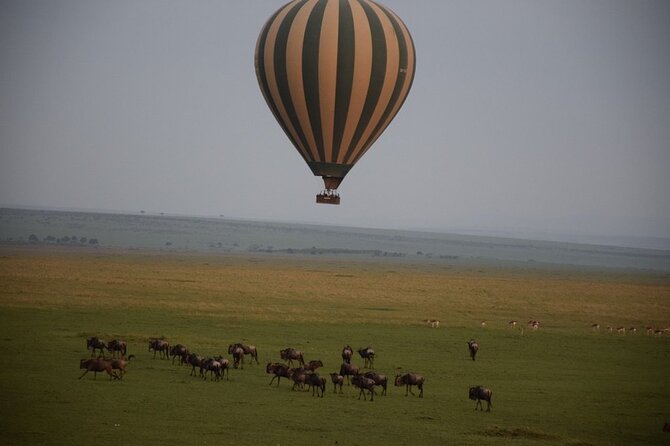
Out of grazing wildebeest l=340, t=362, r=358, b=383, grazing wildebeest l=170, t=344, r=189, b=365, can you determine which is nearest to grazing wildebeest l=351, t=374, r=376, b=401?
grazing wildebeest l=340, t=362, r=358, b=383

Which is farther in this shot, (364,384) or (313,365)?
(313,365)

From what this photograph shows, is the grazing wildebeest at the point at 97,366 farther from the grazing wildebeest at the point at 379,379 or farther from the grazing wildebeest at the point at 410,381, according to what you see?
the grazing wildebeest at the point at 410,381

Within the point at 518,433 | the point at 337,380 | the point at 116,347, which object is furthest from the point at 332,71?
the point at 518,433

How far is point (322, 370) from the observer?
2970 centimetres

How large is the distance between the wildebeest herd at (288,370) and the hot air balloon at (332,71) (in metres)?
5.47

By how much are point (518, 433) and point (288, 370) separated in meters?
7.05

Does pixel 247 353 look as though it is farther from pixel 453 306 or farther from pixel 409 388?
pixel 453 306

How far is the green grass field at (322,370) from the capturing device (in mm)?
22188

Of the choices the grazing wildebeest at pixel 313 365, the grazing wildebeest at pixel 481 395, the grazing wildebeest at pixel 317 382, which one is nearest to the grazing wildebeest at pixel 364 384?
the grazing wildebeest at pixel 317 382

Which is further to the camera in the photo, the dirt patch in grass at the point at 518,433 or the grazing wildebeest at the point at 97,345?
the grazing wildebeest at the point at 97,345

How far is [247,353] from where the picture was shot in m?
30.7

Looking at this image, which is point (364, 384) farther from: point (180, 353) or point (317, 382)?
point (180, 353)

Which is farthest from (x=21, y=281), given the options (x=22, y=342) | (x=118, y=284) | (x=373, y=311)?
(x=22, y=342)

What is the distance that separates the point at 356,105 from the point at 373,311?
21.8 meters
